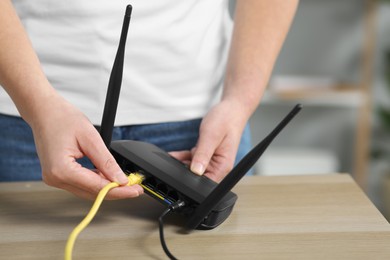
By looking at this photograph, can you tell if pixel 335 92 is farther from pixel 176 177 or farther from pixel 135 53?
pixel 176 177

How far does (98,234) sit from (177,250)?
0.09m

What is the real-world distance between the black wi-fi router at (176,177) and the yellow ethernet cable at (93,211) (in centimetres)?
1

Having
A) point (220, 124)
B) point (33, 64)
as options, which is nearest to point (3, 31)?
point (33, 64)

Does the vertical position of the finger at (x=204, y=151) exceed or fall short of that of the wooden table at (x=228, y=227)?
it exceeds it

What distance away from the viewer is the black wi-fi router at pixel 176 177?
60cm

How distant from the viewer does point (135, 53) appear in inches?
33.6

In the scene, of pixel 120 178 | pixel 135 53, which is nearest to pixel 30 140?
pixel 135 53

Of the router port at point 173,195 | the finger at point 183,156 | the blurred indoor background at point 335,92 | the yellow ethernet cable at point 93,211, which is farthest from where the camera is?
the blurred indoor background at point 335,92

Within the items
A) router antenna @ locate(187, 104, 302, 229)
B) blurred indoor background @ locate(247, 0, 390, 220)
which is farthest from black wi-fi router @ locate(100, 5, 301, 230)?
blurred indoor background @ locate(247, 0, 390, 220)

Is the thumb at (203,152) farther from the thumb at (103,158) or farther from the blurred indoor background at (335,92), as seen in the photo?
the blurred indoor background at (335,92)

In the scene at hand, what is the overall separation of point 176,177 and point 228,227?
0.26 ft

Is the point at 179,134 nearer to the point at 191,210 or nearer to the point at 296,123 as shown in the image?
the point at 191,210

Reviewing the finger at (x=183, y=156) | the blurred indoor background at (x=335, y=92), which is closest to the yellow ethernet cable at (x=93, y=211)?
the finger at (x=183, y=156)

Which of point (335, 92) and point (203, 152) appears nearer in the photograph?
point (203, 152)
